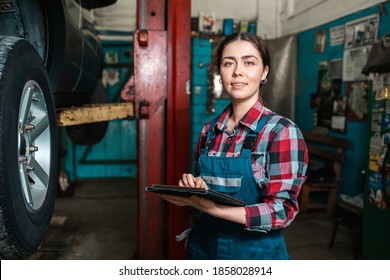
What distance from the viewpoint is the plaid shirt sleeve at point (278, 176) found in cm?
122

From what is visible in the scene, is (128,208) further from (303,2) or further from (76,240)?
(303,2)

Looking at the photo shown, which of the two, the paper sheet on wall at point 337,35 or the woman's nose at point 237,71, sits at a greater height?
the paper sheet on wall at point 337,35

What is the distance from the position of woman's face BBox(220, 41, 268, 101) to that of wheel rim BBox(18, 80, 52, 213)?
0.78 meters

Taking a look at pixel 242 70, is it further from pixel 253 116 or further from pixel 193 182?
pixel 193 182

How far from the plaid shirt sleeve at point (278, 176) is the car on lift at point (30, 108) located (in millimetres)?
796

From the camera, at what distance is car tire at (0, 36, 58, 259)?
42.1 inches

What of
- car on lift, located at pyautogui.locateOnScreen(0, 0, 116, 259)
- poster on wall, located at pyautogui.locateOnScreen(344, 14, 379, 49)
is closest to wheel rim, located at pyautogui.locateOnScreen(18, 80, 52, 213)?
car on lift, located at pyautogui.locateOnScreen(0, 0, 116, 259)

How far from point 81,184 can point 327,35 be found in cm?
480

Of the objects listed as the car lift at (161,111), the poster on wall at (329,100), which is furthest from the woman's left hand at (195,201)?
the poster on wall at (329,100)

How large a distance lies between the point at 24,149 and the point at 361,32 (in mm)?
4106

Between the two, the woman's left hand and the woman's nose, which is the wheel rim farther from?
the woman's nose

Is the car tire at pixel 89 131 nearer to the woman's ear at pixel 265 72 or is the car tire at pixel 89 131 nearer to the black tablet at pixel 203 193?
the woman's ear at pixel 265 72

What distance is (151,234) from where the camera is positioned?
94.6 inches

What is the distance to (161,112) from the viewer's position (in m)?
2.27
